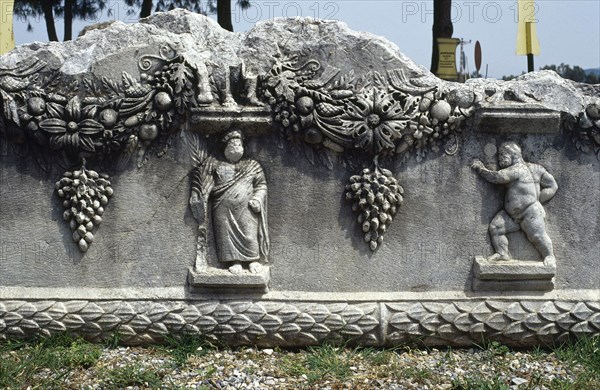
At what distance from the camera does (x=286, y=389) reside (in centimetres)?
373

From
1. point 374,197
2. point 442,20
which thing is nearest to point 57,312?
point 374,197

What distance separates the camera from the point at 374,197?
4.16m

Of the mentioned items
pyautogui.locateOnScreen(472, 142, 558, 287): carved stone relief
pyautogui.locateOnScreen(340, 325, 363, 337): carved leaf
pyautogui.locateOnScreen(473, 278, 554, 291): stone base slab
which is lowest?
pyautogui.locateOnScreen(340, 325, 363, 337): carved leaf

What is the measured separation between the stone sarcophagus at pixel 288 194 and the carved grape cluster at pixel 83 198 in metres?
0.01

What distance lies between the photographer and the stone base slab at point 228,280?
4.13 meters

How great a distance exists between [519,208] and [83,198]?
2541mm

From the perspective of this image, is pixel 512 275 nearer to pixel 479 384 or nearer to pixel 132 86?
pixel 479 384

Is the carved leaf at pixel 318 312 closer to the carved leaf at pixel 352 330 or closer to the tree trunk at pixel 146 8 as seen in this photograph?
the carved leaf at pixel 352 330

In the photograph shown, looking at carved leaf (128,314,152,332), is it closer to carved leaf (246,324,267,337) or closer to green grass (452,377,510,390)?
carved leaf (246,324,267,337)

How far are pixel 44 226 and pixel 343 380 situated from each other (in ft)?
6.49

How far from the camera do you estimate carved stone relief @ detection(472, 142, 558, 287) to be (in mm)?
4160

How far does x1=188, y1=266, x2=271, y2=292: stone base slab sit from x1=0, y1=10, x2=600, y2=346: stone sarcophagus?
0.04 feet

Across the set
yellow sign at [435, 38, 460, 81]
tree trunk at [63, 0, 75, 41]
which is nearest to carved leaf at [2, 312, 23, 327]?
yellow sign at [435, 38, 460, 81]

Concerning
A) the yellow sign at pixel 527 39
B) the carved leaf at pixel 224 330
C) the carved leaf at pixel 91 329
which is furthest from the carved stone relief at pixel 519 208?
the yellow sign at pixel 527 39
